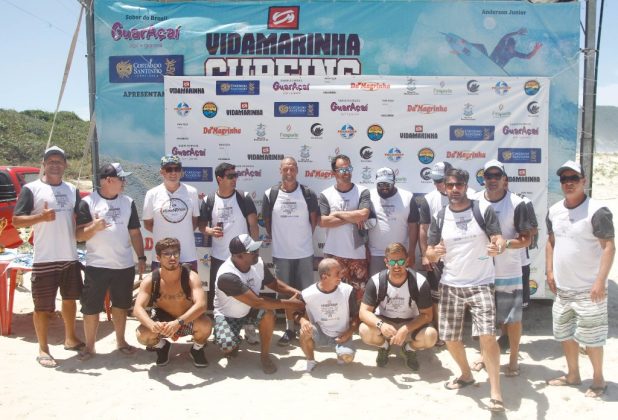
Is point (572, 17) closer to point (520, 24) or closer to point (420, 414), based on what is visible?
point (520, 24)

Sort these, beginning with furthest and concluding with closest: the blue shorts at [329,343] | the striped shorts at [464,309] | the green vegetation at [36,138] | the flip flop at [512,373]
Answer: the green vegetation at [36,138] → the blue shorts at [329,343] → the flip flop at [512,373] → the striped shorts at [464,309]

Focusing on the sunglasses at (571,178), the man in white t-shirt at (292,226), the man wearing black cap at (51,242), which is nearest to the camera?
the sunglasses at (571,178)

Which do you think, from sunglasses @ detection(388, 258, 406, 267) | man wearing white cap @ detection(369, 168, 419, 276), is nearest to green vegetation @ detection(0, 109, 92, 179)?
man wearing white cap @ detection(369, 168, 419, 276)

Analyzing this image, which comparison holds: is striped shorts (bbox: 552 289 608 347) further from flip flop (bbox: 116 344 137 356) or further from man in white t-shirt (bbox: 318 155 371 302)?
flip flop (bbox: 116 344 137 356)

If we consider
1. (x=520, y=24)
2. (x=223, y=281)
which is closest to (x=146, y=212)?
(x=223, y=281)

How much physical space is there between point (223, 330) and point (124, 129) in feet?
9.53

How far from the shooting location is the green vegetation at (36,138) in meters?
23.6

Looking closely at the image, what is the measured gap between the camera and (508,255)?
4434 millimetres

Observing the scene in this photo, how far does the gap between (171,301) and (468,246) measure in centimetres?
256

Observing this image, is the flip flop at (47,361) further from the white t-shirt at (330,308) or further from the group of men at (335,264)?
the white t-shirt at (330,308)

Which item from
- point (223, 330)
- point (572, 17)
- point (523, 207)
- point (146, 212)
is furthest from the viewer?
point (572, 17)

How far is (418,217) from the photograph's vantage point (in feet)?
17.3

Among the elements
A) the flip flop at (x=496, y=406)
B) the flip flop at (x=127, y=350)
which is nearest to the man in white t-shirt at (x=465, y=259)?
the flip flop at (x=496, y=406)

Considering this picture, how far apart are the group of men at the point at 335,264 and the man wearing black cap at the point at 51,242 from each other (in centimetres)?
1
